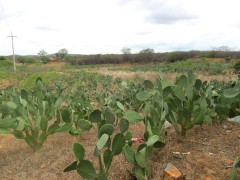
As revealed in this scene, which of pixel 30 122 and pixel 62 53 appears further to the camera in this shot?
pixel 62 53

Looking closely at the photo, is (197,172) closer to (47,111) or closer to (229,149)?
(229,149)

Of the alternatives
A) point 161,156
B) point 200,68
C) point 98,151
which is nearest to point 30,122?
point 161,156

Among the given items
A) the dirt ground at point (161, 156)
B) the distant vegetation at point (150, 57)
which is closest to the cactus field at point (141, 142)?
the dirt ground at point (161, 156)

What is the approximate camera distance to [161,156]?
2.83m

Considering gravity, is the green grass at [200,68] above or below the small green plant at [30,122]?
below

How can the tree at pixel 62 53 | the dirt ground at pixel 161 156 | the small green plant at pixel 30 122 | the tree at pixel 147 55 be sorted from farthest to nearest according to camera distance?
1. the tree at pixel 62 53
2. the tree at pixel 147 55
3. the small green plant at pixel 30 122
4. the dirt ground at pixel 161 156

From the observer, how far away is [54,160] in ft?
10.5

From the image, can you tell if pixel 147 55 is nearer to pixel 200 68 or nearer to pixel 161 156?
pixel 200 68

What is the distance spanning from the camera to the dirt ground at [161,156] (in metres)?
2.50

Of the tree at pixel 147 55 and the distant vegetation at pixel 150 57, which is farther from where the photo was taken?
the tree at pixel 147 55

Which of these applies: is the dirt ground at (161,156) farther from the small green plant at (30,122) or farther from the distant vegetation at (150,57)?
the distant vegetation at (150,57)

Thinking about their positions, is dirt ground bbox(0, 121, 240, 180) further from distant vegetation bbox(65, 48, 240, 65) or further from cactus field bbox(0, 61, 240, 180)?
distant vegetation bbox(65, 48, 240, 65)

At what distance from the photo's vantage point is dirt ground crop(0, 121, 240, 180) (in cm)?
250

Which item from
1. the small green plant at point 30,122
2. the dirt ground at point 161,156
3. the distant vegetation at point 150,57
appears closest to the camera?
the dirt ground at point 161,156
